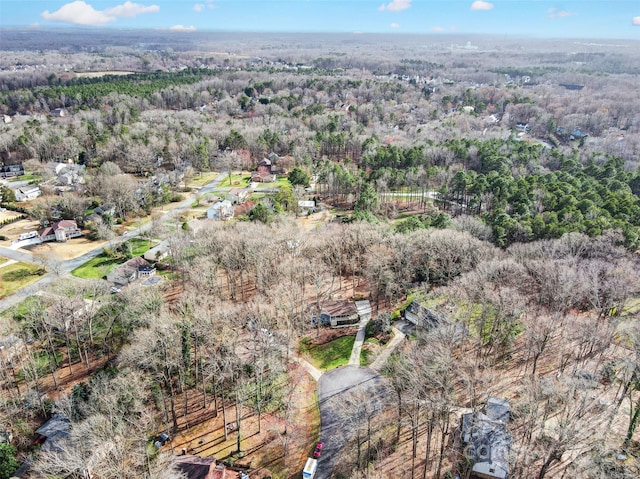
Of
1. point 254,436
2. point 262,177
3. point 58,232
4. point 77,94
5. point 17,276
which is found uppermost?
point 77,94

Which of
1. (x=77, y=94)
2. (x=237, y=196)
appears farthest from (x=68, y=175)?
(x=77, y=94)

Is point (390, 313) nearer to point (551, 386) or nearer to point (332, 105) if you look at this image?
point (551, 386)

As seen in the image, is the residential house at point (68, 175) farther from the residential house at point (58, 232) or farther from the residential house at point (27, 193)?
the residential house at point (58, 232)

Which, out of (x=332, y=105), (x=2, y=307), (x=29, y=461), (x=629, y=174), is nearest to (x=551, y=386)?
(x=29, y=461)

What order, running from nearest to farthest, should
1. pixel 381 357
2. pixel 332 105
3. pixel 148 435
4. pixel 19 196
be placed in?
pixel 148 435 → pixel 381 357 → pixel 19 196 → pixel 332 105

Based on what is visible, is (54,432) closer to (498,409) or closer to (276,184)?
(498,409)

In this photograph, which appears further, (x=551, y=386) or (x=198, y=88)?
(x=198, y=88)

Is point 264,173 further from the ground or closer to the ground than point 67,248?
further from the ground
